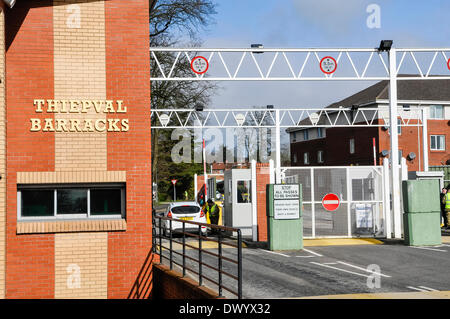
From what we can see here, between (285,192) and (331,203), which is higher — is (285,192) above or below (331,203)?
above

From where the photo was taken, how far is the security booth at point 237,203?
72.4ft

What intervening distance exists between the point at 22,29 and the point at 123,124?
257 cm

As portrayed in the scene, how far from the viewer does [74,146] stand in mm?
11492

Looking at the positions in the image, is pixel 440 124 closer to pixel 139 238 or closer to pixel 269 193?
pixel 269 193

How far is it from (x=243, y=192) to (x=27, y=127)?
13.2 m

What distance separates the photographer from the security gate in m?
20.3

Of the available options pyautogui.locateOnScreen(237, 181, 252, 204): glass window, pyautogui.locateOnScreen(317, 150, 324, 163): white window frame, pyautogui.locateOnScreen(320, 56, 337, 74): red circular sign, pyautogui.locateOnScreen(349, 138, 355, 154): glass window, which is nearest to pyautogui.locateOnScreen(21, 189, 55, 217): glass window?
pyautogui.locateOnScreen(237, 181, 252, 204): glass window

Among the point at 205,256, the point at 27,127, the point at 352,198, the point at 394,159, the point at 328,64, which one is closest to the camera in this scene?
the point at 27,127

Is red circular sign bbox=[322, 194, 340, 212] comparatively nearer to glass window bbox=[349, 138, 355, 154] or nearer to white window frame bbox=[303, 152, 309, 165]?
glass window bbox=[349, 138, 355, 154]

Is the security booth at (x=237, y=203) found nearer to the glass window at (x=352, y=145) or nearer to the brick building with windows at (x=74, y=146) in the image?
the brick building with windows at (x=74, y=146)

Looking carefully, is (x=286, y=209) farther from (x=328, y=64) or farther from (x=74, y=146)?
(x=74, y=146)

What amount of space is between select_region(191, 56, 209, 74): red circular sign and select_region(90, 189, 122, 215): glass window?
10.3 m

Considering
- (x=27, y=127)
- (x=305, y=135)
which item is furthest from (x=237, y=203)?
(x=305, y=135)
